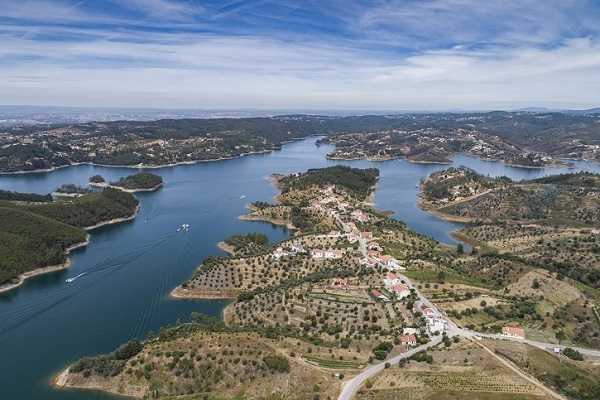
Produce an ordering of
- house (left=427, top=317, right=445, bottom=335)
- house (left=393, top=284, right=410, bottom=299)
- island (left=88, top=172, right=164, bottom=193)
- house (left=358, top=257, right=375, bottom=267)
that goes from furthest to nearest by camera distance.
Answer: island (left=88, top=172, right=164, bottom=193), house (left=358, top=257, right=375, bottom=267), house (left=393, top=284, right=410, bottom=299), house (left=427, top=317, right=445, bottom=335)

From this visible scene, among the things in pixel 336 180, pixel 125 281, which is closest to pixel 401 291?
pixel 125 281

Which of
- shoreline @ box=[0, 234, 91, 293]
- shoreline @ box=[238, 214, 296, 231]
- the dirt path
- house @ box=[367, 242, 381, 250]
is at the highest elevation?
house @ box=[367, 242, 381, 250]

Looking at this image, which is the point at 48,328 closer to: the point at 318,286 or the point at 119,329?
the point at 119,329

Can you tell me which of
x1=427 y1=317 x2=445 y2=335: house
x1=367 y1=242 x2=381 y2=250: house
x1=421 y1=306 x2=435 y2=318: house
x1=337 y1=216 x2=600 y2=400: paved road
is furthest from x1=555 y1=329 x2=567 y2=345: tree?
x1=367 y1=242 x2=381 y2=250: house

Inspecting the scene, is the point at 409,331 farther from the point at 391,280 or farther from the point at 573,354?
the point at 573,354

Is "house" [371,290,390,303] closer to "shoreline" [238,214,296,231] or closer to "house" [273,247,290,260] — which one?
"house" [273,247,290,260]

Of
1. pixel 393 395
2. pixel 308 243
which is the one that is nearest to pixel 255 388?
pixel 393 395

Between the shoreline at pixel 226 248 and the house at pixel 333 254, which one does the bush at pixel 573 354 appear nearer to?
the house at pixel 333 254
